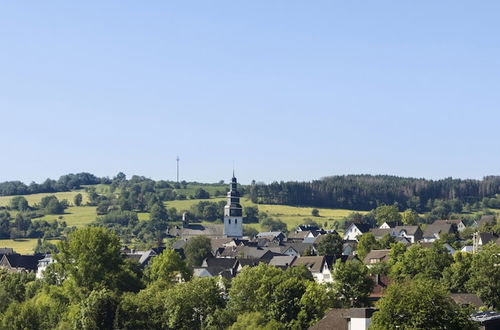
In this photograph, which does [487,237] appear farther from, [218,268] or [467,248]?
[218,268]

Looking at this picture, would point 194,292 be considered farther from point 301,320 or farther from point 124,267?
point 124,267

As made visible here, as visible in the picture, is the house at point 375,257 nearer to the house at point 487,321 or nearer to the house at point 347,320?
the house at point 347,320

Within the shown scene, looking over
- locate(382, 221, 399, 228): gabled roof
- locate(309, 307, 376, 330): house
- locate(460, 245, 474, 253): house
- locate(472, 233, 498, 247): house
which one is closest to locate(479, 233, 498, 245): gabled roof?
locate(472, 233, 498, 247): house

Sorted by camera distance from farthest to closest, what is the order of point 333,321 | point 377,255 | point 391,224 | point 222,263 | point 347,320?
point 391,224 → point 222,263 → point 377,255 → point 333,321 → point 347,320

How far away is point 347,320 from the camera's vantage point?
8256 cm

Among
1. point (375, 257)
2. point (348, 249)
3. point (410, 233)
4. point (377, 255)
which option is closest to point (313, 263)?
point (375, 257)

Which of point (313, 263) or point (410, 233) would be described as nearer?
point (313, 263)

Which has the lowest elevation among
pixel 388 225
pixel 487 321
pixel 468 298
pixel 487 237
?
pixel 487 321

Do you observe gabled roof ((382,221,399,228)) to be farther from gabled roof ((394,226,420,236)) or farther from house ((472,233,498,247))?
house ((472,233,498,247))

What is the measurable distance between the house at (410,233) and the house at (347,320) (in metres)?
97.6

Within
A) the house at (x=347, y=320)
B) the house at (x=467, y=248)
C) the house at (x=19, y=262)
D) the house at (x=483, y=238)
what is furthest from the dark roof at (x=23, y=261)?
the house at (x=347, y=320)

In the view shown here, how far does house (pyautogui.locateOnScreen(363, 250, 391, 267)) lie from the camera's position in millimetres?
134875

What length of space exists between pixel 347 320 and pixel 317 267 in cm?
5396

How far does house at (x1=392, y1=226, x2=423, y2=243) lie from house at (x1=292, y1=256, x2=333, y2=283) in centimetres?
4433
